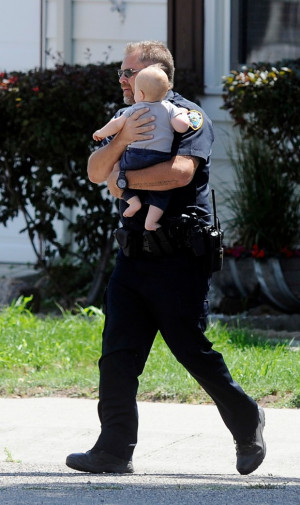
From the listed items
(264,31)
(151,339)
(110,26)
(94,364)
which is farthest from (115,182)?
(110,26)

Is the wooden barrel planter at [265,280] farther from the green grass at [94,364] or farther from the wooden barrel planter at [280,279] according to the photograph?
the green grass at [94,364]

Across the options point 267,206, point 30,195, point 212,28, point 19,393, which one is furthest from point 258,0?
point 19,393

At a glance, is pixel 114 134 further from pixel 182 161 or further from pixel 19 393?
pixel 19 393

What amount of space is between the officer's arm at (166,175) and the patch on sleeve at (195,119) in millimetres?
132

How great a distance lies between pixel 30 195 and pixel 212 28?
2166 millimetres

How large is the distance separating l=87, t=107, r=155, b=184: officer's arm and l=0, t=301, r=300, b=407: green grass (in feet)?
6.27

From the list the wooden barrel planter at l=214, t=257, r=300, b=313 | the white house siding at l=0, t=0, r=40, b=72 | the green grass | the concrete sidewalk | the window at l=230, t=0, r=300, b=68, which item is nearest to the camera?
the concrete sidewalk

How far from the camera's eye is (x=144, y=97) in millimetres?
4547

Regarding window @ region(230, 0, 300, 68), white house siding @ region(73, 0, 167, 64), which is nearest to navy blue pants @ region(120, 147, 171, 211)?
window @ region(230, 0, 300, 68)

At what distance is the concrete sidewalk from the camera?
4.30 meters

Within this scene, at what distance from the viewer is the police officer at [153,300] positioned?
4.61 m

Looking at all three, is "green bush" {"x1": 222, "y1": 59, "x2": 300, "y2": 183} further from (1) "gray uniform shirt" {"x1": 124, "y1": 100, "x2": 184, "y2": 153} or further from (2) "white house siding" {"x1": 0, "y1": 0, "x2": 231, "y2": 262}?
(1) "gray uniform shirt" {"x1": 124, "y1": 100, "x2": 184, "y2": 153}

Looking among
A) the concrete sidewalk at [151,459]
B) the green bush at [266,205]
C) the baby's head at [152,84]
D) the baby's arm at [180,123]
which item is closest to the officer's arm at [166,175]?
the baby's arm at [180,123]

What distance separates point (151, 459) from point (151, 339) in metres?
0.65
